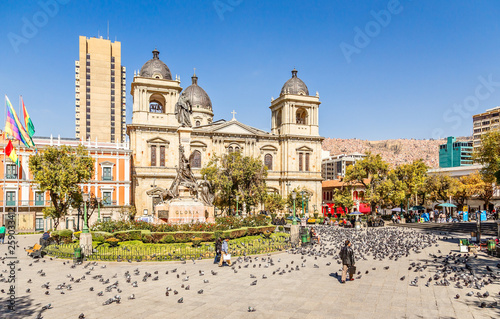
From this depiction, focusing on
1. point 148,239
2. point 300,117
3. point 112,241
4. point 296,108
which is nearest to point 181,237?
point 148,239

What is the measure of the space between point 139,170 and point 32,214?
42.9ft

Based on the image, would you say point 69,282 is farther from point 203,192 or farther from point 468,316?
point 203,192

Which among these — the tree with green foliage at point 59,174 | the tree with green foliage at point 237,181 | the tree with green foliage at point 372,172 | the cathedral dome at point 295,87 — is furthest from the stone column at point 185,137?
the cathedral dome at point 295,87

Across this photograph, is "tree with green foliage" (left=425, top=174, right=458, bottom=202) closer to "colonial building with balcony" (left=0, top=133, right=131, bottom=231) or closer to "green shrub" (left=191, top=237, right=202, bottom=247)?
"colonial building with balcony" (left=0, top=133, right=131, bottom=231)

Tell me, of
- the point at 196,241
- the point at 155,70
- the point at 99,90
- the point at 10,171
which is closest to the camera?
the point at 196,241

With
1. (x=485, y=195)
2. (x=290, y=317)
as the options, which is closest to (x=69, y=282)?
(x=290, y=317)

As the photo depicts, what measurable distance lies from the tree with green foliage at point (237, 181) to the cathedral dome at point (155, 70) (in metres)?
15.8

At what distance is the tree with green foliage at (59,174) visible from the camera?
3496 cm

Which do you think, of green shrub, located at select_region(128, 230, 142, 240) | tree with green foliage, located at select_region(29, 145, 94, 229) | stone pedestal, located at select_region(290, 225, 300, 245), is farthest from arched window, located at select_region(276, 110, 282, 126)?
green shrub, located at select_region(128, 230, 142, 240)

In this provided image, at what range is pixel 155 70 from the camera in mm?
53062

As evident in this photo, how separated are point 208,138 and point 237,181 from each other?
1217 cm

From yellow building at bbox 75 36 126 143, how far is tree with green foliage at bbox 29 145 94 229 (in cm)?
5260

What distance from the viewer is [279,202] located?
1975 inches

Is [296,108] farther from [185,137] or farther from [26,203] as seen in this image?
[26,203]
